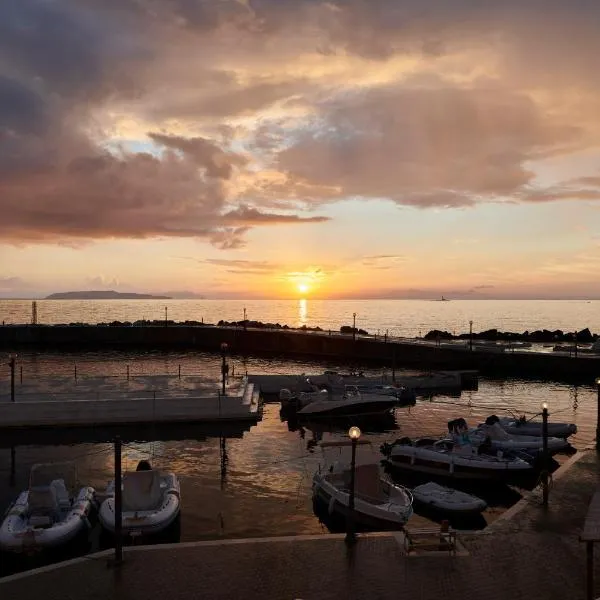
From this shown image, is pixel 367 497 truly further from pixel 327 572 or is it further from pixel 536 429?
pixel 536 429

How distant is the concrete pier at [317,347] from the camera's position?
77.8 meters

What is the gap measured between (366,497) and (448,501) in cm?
448

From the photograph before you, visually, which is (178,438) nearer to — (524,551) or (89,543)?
(89,543)

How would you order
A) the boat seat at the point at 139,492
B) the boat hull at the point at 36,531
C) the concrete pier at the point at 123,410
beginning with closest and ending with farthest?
the boat hull at the point at 36,531 < the boat seat at the point at 139,492 < the concrete pier at the point at 123,410

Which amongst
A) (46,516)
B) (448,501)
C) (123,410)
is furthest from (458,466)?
(123,410)

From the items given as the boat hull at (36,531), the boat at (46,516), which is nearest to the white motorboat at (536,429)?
→ the boat at (46,516)

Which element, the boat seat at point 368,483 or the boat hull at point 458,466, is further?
the boat hull at point 458,466

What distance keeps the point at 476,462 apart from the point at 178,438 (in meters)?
19.7

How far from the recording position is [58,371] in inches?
3095

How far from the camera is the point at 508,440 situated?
1471 inches

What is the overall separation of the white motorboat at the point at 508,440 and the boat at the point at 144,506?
781 inches

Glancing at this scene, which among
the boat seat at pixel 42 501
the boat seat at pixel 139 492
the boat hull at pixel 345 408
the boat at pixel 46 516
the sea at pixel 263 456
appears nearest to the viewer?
the boat at pixel 46 516

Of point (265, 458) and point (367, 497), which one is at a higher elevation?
point (367, 497)

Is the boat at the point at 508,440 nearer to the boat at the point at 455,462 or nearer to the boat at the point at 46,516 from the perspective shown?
the boat at the point at 455,462
